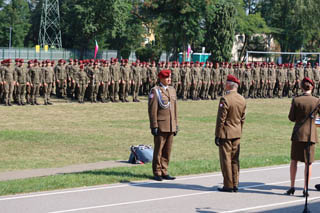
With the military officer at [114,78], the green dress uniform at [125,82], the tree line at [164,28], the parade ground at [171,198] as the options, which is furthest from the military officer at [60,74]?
the tree line at [164,28]

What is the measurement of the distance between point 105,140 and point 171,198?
7734 millimetres

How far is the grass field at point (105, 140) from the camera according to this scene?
11859 mm

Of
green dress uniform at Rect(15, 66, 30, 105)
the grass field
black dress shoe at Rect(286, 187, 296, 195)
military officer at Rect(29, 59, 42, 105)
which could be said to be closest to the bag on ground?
the grass field

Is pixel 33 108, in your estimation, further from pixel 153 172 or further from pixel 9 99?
pixel 153 172

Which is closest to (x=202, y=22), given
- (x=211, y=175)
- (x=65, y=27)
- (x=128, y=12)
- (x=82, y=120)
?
(x=128, y=12)

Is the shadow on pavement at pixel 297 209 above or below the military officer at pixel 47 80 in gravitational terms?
below

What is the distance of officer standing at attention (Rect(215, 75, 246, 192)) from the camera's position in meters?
10.2

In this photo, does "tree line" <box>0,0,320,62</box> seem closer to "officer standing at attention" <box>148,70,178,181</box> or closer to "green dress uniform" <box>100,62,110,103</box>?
"green dress uniform" <box>100,62,110,103</box>

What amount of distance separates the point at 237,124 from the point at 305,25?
2653 inches

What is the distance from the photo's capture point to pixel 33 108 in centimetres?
2473

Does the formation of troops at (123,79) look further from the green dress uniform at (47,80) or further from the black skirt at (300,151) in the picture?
the black skirt at (300,151)

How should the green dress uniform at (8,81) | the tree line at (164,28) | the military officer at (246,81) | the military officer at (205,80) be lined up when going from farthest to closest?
the tree line at (164,28), the military officer at (246,81), the military officer at (205,80), the green dress uniform at (8,81)

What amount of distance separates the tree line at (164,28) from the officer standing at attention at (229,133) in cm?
4203

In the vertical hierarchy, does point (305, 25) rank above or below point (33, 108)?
above
